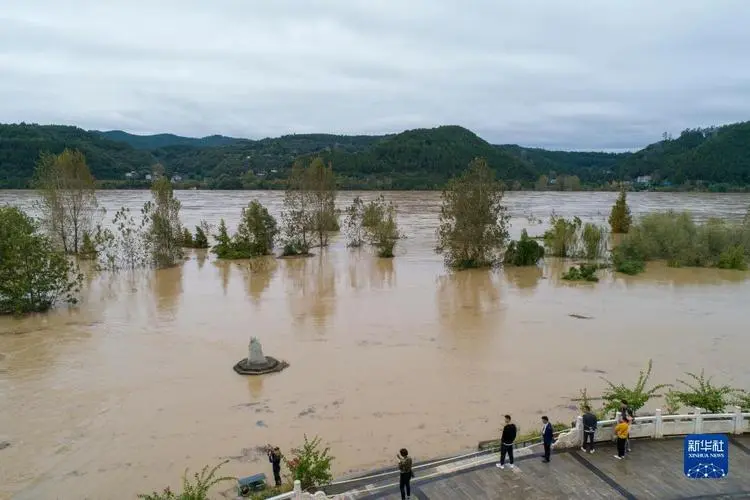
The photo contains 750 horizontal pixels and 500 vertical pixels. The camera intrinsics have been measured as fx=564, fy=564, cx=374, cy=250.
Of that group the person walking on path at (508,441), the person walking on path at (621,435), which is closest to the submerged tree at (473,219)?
the person walking on path at (621,435)

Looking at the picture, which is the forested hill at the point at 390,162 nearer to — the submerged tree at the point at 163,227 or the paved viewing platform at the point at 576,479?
the submerged tree at the point at 163,227

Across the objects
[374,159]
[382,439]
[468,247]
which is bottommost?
[382,439]

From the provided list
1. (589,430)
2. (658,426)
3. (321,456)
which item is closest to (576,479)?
(589,430)

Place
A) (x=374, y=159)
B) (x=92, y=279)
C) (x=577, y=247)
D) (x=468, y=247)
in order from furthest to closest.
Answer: (x=374, y=159), (x=577, y=247), (x=468, y=247), (x=92, y=279)

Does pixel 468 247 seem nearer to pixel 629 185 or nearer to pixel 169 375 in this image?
pixel 169 375

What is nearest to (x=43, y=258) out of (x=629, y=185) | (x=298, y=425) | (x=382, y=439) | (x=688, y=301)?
(x=298, y=425)

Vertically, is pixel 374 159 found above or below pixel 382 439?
above

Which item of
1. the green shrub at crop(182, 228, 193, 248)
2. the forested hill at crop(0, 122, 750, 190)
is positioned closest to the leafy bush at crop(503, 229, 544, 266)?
the green shrub at crop(182, 228, 193, 248)

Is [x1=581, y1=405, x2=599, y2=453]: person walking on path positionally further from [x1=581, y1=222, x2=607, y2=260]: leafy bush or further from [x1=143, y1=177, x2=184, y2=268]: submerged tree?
[x1=143, y1=177, x2=184, y2=268]: submerged tree
